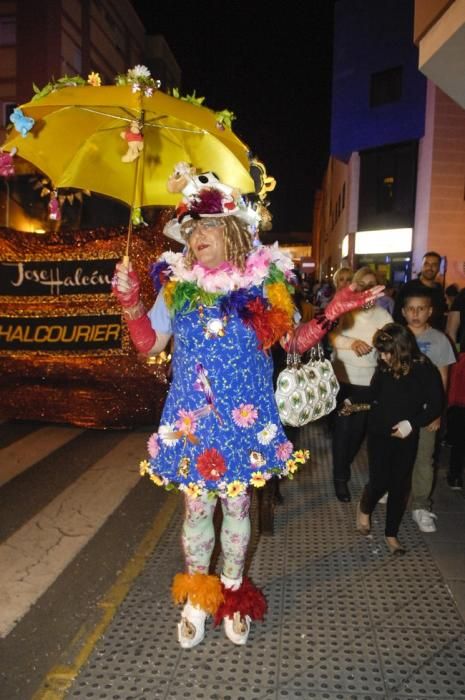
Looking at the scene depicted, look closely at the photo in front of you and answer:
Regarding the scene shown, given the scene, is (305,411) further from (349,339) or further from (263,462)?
(349,339)

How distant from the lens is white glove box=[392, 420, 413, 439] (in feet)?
12.5

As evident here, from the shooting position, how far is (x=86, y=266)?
23.1 ft

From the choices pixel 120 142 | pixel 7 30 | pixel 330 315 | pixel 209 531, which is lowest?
pixel 209 531

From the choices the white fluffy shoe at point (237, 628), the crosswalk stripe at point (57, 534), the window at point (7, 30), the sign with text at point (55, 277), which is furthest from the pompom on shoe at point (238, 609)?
the window at point (7, 30)

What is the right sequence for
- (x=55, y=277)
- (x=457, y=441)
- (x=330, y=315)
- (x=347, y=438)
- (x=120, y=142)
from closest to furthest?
1. (x=330, y=315)
2. (x=120, y=142)
3. (x=347, y=438)
4. (x=457, y=441)
5. (x=55, y=277)

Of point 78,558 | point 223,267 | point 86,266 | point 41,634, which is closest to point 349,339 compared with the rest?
point 223,267

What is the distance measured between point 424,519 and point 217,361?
2.47 m

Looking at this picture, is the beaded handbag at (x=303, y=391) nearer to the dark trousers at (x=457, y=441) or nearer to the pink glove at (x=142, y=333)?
the pink glove at (x=142, y=333)

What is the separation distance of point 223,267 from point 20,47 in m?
20.3

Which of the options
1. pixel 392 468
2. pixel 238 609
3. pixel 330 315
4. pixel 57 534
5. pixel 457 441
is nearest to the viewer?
pixel 330 315

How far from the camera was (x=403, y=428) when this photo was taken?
12.6ft

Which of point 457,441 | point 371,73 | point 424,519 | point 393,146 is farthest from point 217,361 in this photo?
point 371,73

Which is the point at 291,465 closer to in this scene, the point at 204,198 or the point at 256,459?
the point at 256,459

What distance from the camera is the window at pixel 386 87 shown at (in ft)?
69.5
